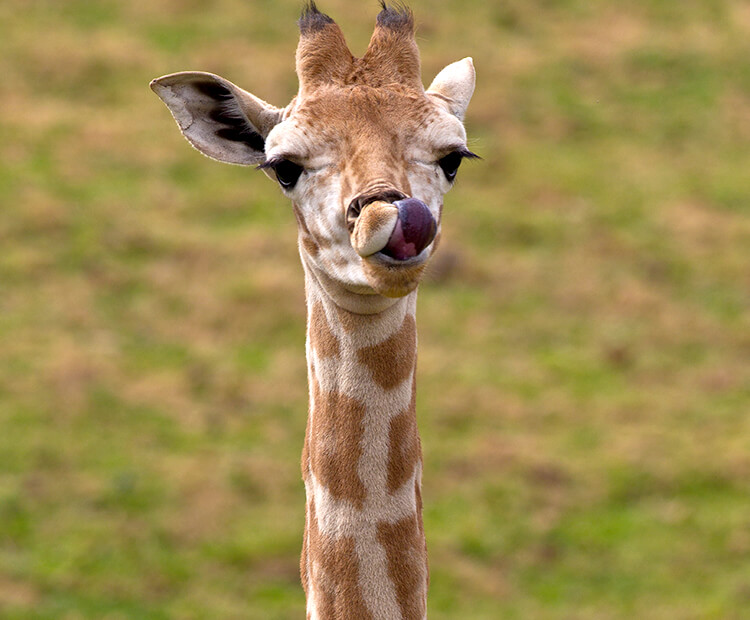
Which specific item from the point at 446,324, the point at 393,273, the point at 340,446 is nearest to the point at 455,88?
the point at 393,273

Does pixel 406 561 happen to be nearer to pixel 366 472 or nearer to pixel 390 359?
pixel 366 472

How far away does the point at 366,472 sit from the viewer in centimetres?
559

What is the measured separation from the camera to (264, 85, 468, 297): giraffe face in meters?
5.17

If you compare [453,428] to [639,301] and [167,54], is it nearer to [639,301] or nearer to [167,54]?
[639,301]

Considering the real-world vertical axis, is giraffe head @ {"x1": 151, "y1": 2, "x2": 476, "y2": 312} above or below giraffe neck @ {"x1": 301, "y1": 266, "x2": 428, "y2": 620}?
above

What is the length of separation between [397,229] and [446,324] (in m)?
14.7

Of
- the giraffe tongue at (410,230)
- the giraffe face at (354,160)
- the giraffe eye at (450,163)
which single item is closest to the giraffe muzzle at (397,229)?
the giraffe tongue at (410,230)

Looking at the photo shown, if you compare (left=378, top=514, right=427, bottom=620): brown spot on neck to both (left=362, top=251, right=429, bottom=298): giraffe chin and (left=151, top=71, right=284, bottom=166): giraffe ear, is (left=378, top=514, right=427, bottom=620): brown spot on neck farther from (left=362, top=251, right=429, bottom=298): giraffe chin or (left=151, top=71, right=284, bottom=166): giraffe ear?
(left=151, top=71, right=284, bottom=166): giraffe ear

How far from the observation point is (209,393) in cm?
1780

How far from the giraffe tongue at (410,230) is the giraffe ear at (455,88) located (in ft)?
4.38

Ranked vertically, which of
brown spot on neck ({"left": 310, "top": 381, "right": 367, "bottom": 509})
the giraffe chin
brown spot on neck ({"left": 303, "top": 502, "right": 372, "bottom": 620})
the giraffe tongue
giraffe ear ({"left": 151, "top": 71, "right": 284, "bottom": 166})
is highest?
giraffe ear ({"left": 151, "top": 71, "right": 284, "bottom": 166})

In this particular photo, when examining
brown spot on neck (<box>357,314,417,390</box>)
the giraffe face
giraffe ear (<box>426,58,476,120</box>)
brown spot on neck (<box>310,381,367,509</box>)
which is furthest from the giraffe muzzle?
giraffe ear (<box>426,58,476,120</box>)

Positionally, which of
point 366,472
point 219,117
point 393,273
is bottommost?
point 366,472

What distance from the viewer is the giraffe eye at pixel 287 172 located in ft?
18.0
